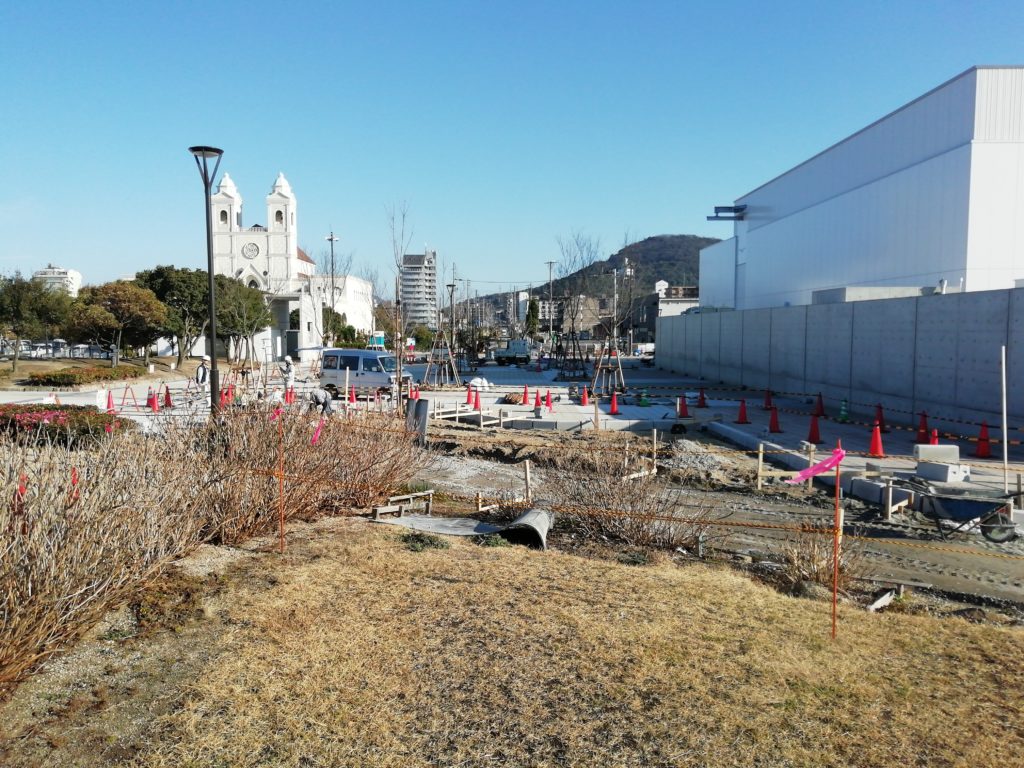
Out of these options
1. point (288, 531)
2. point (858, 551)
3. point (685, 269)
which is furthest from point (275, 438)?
point (685, 269)

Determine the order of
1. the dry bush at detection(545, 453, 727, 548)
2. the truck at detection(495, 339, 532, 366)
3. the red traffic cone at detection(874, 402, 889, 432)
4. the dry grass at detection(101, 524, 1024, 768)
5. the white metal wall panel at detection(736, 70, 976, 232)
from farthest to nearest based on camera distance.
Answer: the truck at detection(495, 339, 532, 366)
the white metal wall panel at detection(736, 70, 976, 232)
the red traffic cone at detection(874, 402, 889, 432)
the dry bush at detection(545, 453, 727, 548)
the dry grass at detection(101, 524, 1024, 768)

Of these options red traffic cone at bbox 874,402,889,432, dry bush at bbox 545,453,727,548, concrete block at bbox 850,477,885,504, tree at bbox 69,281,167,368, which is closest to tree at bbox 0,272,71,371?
tree at bbox 69,281,167,368

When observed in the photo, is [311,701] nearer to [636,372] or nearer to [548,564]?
[548,564]

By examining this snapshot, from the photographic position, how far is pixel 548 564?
7461 mm

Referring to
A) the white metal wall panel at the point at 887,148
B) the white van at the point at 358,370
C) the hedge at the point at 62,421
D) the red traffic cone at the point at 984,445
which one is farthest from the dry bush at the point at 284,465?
the white metal wall panel at the point at 887,148

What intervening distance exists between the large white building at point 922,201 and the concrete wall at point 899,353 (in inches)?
87.1

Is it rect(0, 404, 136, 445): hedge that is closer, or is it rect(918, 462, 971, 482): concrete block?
rect(918, 462, 971, 482): concrete block

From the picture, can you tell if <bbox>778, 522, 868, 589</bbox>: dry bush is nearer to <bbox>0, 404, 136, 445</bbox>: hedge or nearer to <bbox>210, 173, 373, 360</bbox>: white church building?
<bbox>0, 404, 136, 445</bbox>: hedge

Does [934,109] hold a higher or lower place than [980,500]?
higher

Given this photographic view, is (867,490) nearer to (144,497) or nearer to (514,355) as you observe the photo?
(144,497)

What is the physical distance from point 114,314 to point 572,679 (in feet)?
124

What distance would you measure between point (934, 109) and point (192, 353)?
162 ft

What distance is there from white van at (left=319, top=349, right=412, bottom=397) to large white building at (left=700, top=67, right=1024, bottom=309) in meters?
15.2

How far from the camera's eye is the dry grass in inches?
160
